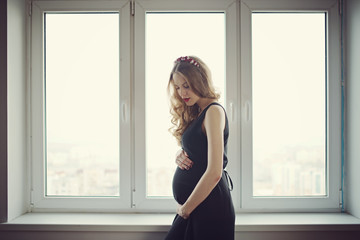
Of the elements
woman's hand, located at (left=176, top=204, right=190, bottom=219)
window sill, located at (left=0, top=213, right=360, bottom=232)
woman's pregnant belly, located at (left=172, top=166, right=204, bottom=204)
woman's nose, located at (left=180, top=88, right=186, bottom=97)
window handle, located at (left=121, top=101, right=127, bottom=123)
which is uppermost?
woman's nose, located at (left=180, top=88, right=186, bottom=97)

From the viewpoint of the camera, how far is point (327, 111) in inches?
76.0

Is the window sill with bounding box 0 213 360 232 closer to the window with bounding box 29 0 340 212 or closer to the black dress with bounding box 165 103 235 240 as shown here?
the window with bounding box 29 0 340 212

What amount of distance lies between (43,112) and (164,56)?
0.91 meters

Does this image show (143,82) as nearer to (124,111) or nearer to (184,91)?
(124,111)

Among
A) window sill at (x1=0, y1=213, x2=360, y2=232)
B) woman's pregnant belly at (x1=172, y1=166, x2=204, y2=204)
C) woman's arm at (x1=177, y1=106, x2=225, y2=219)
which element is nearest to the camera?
woman's arm at (x1=177, y1=106, x2=225, y2=219)

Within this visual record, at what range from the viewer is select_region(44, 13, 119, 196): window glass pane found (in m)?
1.97

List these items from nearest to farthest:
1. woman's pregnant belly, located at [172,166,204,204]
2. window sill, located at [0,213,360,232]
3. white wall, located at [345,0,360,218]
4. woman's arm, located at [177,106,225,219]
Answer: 1. woman's arm, located at [177,106,225,219]
2. woman's pregnant belly, located at [172,166,204,204]
3. window sill, located at [0,213,360,232]
4. white wall, located at [345,0,360,218]

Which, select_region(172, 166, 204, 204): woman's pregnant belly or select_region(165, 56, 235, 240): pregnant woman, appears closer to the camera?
select_region(165, 56, 235, 240): pregnant woman

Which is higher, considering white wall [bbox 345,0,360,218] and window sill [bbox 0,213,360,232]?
white wall [bbox 345,0,360,218]

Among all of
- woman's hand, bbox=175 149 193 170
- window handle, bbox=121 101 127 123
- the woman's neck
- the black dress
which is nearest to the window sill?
the black dress

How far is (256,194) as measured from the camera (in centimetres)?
196

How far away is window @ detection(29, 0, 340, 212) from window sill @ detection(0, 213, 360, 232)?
0.11 metres

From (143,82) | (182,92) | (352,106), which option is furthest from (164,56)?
(352,106)

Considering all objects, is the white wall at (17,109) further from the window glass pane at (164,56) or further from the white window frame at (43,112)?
the window glass pane at (164,56)
